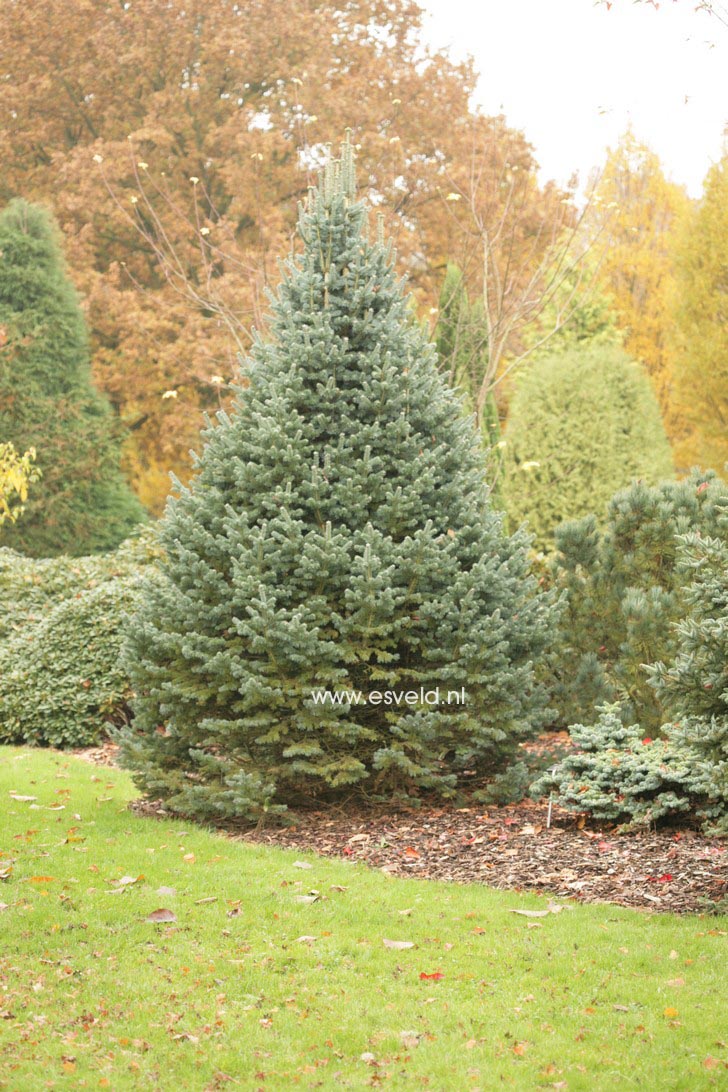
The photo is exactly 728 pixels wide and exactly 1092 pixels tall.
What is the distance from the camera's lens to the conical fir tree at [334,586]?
655 cm

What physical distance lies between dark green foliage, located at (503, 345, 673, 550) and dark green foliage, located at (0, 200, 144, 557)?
616cm

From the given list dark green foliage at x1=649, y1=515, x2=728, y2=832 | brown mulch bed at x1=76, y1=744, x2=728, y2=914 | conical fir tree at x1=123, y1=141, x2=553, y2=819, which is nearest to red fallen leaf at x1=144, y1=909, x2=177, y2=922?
brown mulch bed at x1=76, y1=744, x2=728, y2=914

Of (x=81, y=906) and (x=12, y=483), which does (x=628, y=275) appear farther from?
(x=81, y=906)

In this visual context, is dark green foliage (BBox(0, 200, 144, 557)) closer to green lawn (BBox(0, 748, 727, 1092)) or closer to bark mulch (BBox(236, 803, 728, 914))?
bark mulch (BBox(236, 803, 728, 914))

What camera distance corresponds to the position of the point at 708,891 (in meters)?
5.33

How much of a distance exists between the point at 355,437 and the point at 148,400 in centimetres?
1489

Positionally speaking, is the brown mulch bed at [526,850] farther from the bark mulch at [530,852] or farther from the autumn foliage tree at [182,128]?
the autumn foliage tree at [182,128]

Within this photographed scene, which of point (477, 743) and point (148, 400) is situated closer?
point (477, 743)

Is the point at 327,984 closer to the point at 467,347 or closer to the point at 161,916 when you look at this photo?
the point at 161,916

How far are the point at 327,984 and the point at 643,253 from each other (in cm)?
2300

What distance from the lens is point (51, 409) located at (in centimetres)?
1720

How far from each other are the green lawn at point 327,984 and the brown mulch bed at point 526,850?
0.29m

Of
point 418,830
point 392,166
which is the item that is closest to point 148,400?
point 392,166

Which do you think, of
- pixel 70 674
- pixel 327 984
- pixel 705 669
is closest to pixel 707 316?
pixel 70 674
